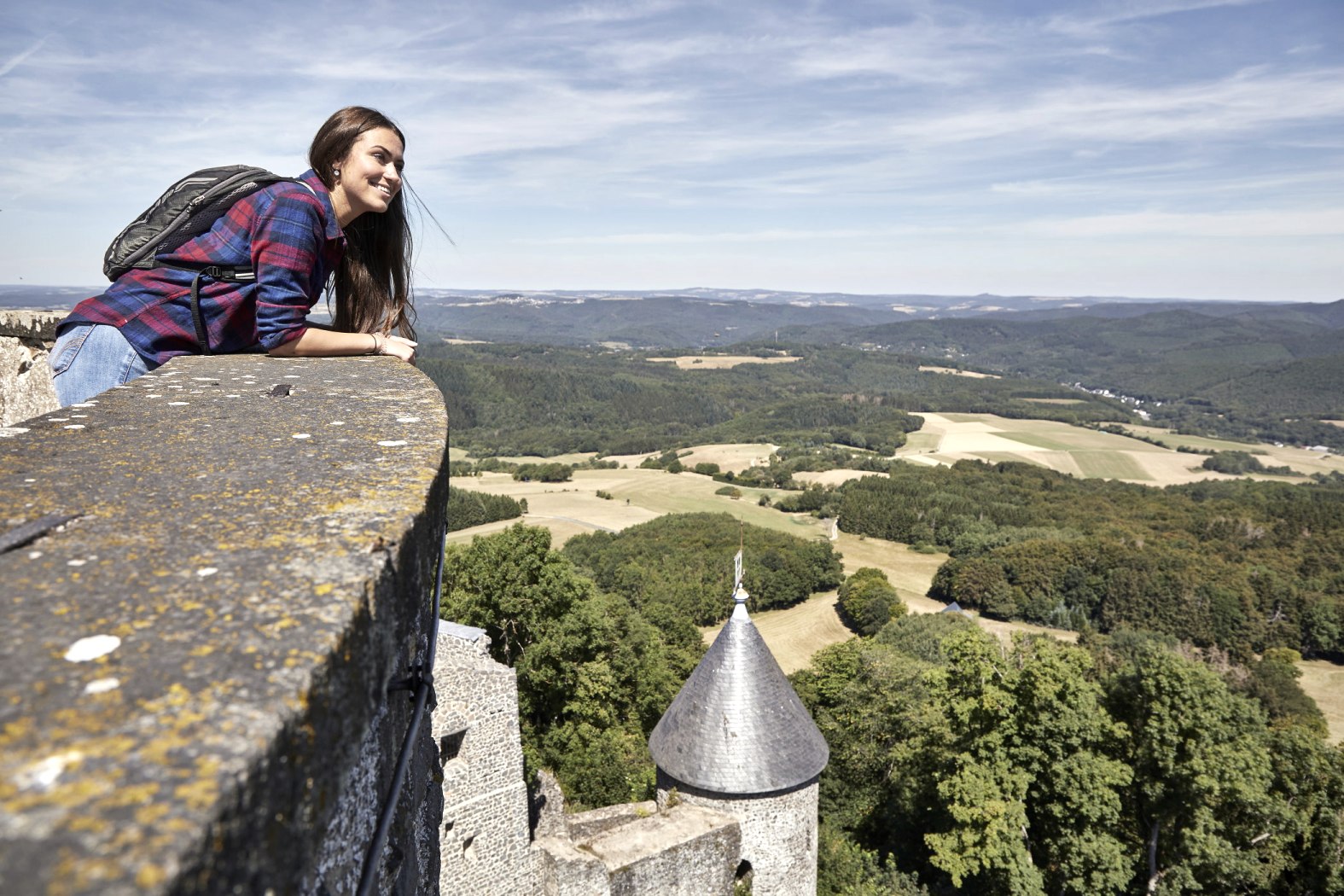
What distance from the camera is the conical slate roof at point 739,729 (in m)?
14.1

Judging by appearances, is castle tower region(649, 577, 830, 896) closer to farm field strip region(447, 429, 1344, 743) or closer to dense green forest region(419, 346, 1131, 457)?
farm field strip region(447, 429, 1344, 743)

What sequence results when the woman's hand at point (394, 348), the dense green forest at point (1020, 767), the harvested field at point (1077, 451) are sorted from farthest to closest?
the harvested field at point (1077, 451), the dense green forest at point (1020, 767), the woman's hand at point (394, 348)

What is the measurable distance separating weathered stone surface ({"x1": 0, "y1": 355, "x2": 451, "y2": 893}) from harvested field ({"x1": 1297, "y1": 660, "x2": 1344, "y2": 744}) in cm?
5477

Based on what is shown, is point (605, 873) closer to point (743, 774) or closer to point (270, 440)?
point (743, 774)

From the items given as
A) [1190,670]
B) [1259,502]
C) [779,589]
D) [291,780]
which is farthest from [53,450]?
[1259,502]

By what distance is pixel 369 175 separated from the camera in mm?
3906

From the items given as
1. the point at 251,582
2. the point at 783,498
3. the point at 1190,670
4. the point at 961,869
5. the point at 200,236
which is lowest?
the point at 783,498

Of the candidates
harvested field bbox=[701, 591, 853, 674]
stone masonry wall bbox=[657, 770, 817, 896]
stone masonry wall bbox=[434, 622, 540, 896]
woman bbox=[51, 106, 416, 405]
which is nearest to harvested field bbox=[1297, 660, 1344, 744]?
harvested field bbox=[701, 591, 853, 674]

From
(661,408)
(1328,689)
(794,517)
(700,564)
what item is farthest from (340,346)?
(661,408)

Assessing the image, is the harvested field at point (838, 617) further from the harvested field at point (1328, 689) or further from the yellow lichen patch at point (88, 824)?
the yellow lichen patch at point (88, 824)

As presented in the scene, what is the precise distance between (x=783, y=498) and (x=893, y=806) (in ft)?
228

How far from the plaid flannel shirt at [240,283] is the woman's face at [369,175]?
12cm

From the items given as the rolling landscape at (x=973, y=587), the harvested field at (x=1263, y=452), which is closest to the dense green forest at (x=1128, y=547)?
the rolling landscape at (x=973, y=587)

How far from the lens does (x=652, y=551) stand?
62.9 meters
